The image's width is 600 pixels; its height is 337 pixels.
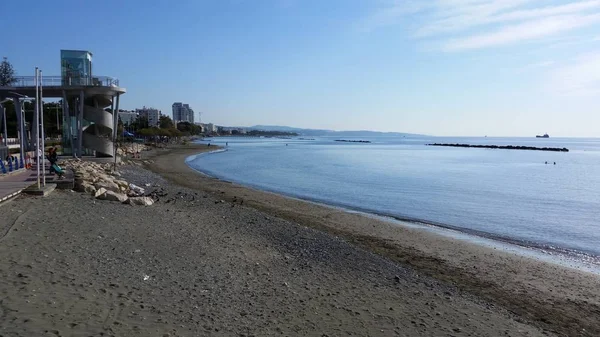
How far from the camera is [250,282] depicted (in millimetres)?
8336

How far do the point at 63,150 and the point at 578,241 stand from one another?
33290mm

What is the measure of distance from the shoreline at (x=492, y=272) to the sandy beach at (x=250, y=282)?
5 centimetres

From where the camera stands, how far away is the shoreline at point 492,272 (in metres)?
8.55

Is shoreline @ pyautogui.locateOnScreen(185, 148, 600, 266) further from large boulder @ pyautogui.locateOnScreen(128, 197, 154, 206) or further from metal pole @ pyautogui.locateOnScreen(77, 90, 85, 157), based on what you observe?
metal pole @ pyautogui.locateOnScreen(77, 90, 85, 157)

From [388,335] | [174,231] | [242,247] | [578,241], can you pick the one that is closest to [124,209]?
[174,231]

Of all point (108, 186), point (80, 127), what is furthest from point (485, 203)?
point (80, 127)

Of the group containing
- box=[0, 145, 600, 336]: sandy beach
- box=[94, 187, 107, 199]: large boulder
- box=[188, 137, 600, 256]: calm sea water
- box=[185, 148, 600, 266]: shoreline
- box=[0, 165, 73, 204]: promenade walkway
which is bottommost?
box=[188, 137, 600, 256]: calm sea water

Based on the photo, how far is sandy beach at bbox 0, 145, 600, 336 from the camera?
631cm

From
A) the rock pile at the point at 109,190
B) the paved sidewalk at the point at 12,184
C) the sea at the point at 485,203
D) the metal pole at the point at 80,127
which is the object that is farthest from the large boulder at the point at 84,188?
the metal pole at the point at 80,127

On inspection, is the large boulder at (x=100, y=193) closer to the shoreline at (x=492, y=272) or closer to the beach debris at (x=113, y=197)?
the beach debris at (x=113, y=197)

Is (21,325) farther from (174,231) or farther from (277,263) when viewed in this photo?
(174,231)

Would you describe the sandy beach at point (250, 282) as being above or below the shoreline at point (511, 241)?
above

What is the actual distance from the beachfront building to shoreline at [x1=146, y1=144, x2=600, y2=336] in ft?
67.6

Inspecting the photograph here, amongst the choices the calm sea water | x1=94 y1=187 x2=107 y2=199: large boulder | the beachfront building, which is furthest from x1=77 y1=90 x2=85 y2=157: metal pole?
x1=94 y1=187 x2=107 y2=199: large boulder
